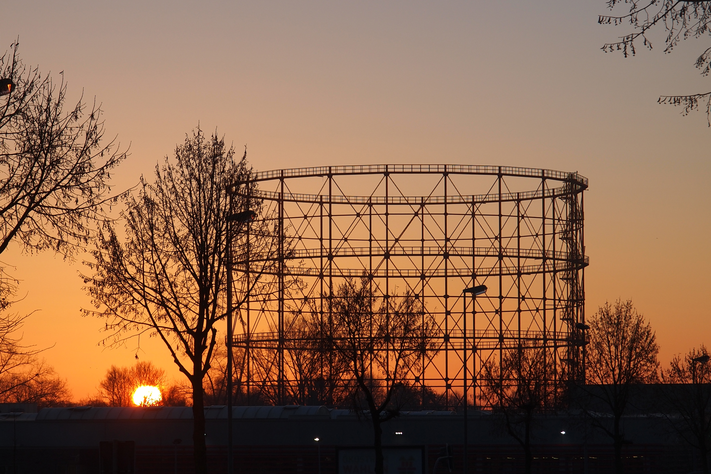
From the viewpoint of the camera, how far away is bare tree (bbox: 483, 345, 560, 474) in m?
31.9

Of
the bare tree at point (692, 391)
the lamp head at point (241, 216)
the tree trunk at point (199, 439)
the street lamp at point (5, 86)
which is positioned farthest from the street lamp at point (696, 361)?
the street lamp at point (5, 86)

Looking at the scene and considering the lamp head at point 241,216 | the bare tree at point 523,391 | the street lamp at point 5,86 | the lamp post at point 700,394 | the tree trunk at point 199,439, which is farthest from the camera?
the bare tree at point 523,391

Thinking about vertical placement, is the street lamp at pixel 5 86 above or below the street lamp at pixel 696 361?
above

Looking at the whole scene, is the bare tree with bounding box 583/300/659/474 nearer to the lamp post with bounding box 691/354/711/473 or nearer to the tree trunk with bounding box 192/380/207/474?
the lamp post with bounding box 691/354/711/473

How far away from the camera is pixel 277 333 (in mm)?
47000

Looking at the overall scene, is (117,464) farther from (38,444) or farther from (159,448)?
(38,444)

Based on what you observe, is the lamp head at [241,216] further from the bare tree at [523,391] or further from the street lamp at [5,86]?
the bare tree at [523,391]

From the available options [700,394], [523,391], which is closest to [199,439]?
[523,391]

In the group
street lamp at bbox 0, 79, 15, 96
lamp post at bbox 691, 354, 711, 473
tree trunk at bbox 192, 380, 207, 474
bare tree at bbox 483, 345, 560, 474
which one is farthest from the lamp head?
lamp post at bbox 691, 354, 711, 473

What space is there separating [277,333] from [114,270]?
80.3ft

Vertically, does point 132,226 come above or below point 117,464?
above

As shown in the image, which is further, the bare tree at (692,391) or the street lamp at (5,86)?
the bare tree at (692,391)

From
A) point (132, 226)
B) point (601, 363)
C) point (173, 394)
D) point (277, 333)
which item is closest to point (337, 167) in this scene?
point (277, 333)

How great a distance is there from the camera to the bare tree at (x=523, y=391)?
31.9m
